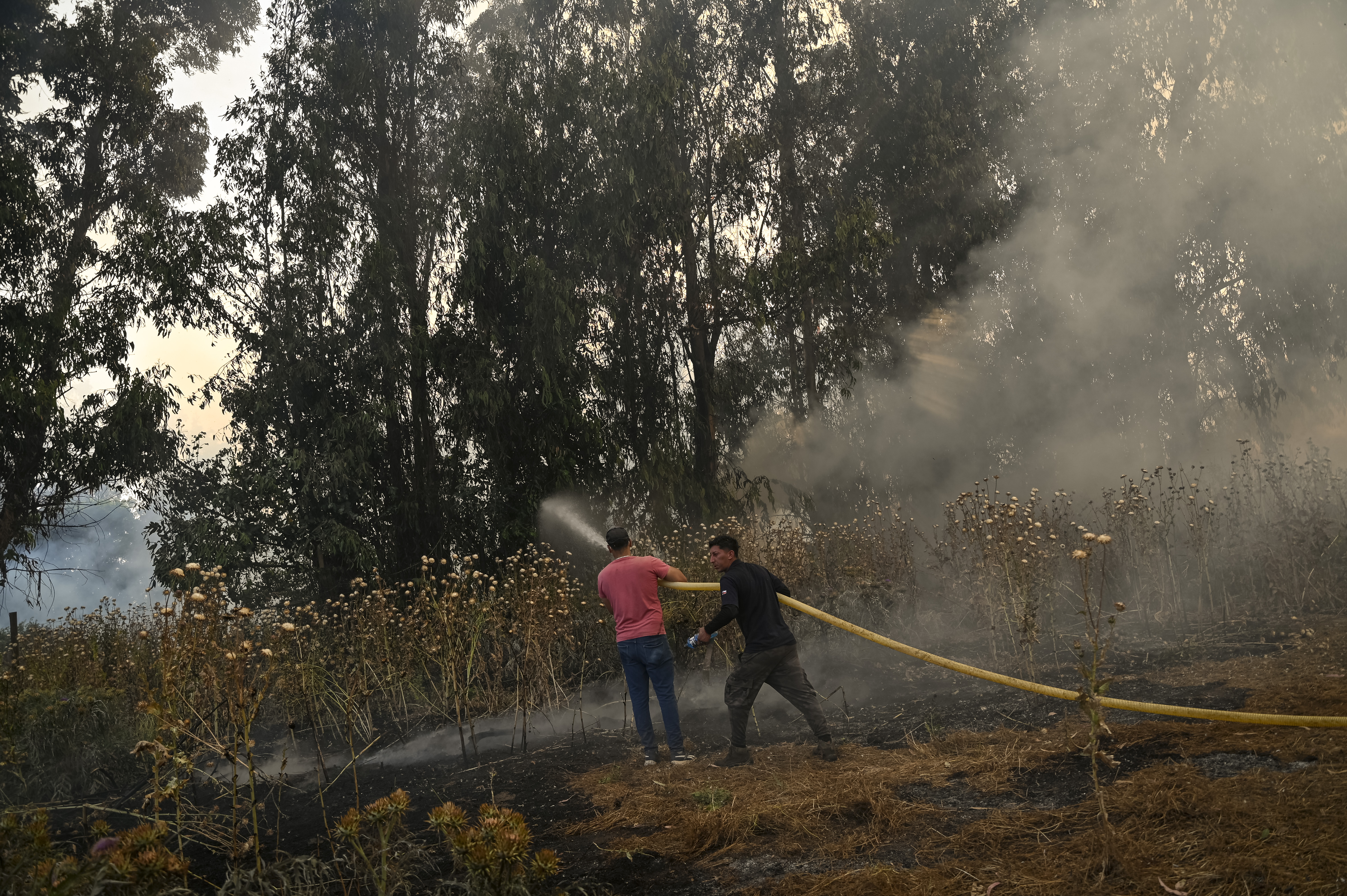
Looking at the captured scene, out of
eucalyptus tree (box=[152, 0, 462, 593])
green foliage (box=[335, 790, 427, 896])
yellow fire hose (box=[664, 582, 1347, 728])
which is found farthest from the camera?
eucalyptus tree (box=[152, 0, 462, 593])

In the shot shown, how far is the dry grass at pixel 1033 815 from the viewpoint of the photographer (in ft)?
8.71

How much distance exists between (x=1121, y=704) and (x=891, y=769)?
115 cm

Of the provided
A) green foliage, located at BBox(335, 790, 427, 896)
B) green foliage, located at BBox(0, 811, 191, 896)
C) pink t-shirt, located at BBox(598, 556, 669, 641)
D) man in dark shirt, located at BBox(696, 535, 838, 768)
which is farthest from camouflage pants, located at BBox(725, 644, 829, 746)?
green foliage, located at BBox(0, 811, 191, 896)

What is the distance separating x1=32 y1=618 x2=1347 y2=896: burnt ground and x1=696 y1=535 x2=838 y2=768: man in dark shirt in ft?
0.91

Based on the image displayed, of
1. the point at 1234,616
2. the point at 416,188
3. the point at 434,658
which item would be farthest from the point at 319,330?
the point at 1234,616

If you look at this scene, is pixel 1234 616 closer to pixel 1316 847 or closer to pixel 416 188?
pixel 1316 847

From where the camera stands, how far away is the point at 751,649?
5086 mm

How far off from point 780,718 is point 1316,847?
3.90 m

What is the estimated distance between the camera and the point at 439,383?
12219 millimetres

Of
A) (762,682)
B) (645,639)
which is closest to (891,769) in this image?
(762,682)

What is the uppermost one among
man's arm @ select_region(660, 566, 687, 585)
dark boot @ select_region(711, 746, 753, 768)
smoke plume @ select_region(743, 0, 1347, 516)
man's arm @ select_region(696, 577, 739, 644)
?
smoke plume @ select_region(743, 0, 1347, 516)

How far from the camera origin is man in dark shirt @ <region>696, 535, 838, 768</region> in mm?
4980

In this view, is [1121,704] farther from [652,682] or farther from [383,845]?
[383,845]

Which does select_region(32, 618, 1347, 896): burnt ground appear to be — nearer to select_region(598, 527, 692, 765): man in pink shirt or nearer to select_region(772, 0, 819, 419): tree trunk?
select_region(598, 527, 692, 765): man in pink shirt
